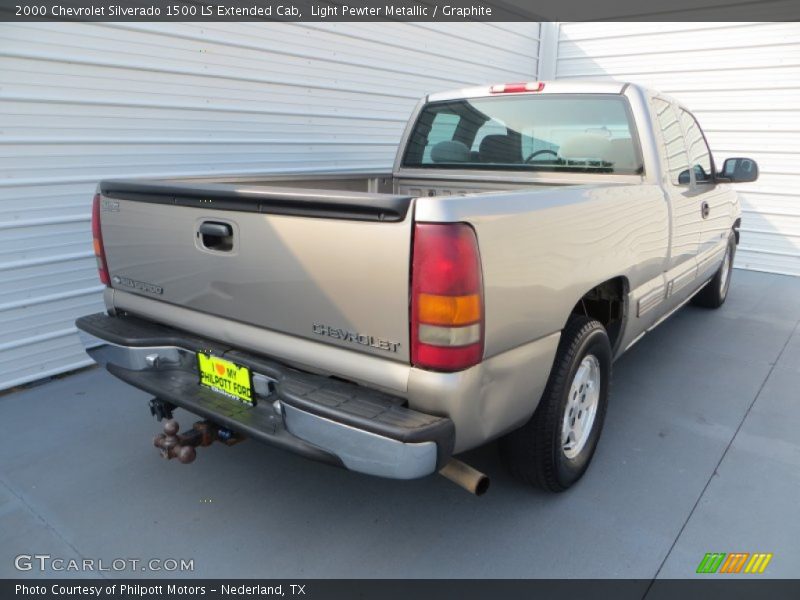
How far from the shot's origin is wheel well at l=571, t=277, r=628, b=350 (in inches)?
115

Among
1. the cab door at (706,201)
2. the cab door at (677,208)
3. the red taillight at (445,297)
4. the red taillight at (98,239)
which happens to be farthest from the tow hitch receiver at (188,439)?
the cab door at (706,201)

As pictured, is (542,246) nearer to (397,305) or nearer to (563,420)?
(397,305)

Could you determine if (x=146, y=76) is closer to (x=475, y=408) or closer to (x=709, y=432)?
(x=475, y=408)

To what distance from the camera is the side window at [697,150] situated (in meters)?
4.03

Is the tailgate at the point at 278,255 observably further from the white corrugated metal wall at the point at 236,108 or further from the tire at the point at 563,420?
the white corrugated metal wall at the point at 236,108

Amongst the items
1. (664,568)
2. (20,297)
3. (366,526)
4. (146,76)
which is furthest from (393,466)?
(146,76)

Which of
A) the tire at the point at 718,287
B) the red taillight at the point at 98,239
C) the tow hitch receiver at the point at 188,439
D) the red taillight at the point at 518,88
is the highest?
the red taillight at the point at 518,88

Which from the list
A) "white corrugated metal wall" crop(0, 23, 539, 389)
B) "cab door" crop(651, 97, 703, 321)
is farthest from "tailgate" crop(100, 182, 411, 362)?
"cab door" crop(651, 97, 703, 321)

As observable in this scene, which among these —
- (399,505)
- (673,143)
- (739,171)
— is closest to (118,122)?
(399,505)

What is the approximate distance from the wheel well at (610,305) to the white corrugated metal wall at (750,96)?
20.3 feet

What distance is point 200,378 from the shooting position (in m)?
2.40

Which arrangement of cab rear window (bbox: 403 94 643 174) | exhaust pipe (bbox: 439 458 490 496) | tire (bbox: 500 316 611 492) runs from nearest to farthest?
exhaust pipe (bbox: 439 458 490 496)
tire (bbox: 500 316 611 492)
cab rear window (bbox: 403 94 643 174)

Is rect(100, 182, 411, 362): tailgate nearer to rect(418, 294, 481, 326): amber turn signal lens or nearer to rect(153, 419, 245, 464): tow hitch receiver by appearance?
rect(418, 294, 481, 326): amber turn signal lens

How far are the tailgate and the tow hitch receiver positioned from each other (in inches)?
19.8
